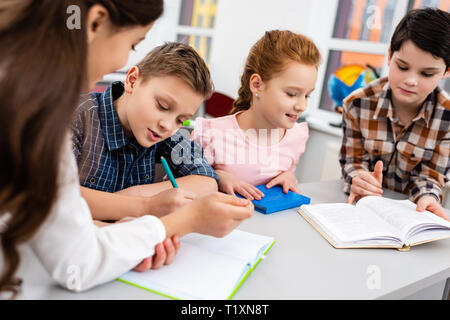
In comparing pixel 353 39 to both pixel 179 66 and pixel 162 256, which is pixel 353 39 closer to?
pixel 179 66

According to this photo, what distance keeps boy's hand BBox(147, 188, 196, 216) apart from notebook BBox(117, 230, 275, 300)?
0.08 meters

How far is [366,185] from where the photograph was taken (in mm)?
1354

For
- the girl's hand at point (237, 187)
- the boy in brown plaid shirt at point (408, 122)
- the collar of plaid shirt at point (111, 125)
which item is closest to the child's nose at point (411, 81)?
the boy in brown plaid shirt at point (408, 122)

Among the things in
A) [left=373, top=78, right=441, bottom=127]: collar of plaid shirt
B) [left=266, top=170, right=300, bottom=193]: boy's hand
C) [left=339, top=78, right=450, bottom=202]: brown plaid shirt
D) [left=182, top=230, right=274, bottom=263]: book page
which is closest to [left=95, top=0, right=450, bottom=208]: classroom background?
[left=339, top=78, right=450, bottom=202]: brown plaid shirt

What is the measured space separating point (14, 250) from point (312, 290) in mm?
506

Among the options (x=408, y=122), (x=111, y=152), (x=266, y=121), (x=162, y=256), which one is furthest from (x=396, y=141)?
(x=162, y=256)

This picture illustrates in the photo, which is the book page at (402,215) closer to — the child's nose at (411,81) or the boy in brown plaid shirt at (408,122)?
the boy in brown plaid shirt at (408,122)

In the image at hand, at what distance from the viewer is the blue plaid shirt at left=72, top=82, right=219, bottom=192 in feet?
3.66

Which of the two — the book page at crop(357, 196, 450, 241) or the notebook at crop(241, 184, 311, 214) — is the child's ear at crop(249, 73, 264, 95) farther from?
the book page at crop(357, 196, 450, 241)

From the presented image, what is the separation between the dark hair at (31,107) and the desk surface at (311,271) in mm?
130

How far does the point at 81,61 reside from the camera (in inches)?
22.5

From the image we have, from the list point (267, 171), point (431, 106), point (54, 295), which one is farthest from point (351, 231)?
point (431, 106)

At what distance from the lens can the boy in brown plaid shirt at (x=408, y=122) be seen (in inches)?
53.6

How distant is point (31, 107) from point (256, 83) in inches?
41.0
